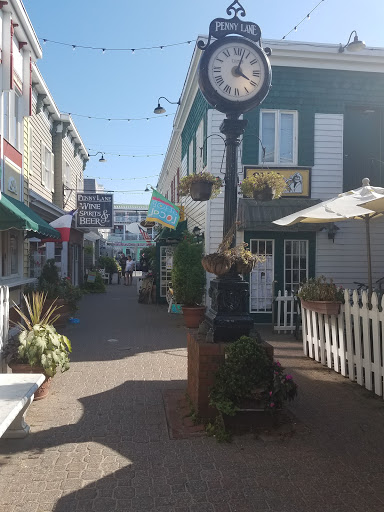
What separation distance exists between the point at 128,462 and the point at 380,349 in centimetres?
339

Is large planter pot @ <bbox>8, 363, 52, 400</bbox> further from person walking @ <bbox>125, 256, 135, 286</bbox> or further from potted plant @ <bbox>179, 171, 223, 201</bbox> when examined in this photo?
person walking @ <bbox>125, 256, 135, 286</bbox>

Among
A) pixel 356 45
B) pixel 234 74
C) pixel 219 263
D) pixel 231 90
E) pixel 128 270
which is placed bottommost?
pixel 128 270

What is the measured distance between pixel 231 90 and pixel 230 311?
225 centimetres

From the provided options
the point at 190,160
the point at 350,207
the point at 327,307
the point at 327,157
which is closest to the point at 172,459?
the point at 327,307

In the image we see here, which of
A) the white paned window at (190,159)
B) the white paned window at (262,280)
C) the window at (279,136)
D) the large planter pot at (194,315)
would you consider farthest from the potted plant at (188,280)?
the white paned window at (190,159)

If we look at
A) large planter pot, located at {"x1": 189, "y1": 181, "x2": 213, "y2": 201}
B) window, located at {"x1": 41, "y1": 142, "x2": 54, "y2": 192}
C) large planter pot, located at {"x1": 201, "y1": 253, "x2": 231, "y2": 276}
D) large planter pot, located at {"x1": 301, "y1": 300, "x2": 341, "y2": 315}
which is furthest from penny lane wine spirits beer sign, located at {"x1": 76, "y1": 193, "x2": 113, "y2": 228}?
large planter pot, located at {"x1": 201, "y1": 253, "x2": 231, "y2": 276}

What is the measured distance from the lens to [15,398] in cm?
366

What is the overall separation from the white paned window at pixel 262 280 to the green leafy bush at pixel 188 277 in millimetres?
1274

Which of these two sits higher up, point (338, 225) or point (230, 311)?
point (338, 225)

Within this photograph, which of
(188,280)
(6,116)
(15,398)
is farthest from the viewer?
(188,280)

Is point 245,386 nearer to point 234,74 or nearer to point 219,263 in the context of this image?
point 219,263

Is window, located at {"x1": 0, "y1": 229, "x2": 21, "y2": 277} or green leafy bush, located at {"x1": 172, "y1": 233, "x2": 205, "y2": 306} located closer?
window, located at {"x1": 0, "y1": 229, "x2": 21, "y2": 277}

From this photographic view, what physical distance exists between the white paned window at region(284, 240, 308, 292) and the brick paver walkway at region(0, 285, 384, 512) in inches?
205

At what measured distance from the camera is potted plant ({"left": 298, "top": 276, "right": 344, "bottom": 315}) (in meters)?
6.55
